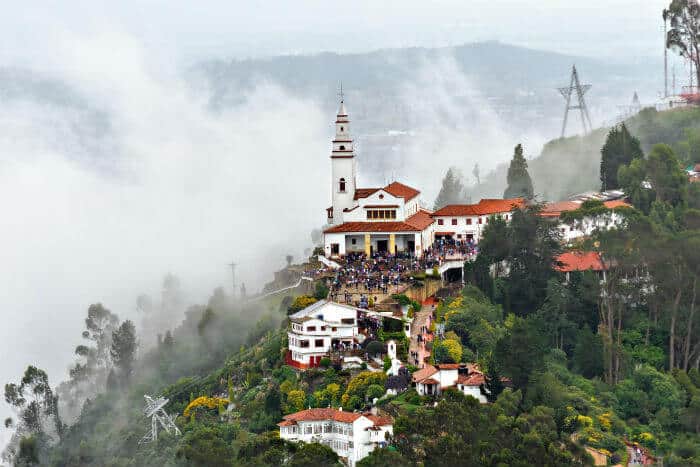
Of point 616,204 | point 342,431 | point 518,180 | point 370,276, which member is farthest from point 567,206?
point 342,431

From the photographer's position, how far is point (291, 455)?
66.7 m

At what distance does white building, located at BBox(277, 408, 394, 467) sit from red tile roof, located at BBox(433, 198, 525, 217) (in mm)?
21816

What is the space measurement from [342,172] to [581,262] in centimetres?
1322

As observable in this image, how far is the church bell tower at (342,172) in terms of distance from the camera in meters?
86.9

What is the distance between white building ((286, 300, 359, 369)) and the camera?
74.7m

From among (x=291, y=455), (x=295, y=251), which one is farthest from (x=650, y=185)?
→ (x=295, y=251)

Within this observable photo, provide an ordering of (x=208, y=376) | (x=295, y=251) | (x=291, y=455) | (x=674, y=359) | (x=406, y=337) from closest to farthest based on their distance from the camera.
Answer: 1. (x=291, y=455)
2. (x=406, y=337)
3. (x=674, y=359)
4. (x=208, y=376)
5. (x=295, y=251)

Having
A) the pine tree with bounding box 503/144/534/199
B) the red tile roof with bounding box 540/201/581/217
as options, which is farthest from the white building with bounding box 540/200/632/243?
the pine tree with bounding box 503/144/534/199

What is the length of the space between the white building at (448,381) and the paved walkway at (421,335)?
2.44m

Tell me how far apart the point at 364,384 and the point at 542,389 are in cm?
742

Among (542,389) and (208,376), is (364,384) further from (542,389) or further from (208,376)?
(208,376)

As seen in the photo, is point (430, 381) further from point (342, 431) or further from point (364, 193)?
point (364, 193)

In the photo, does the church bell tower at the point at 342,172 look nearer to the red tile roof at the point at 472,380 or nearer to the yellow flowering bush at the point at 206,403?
the yellow flowering bush at the point at 206,403

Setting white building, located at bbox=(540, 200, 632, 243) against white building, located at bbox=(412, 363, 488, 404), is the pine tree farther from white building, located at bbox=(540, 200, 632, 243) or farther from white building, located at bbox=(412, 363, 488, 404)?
white building, located at bbox=(412, 363, 488, 404)
